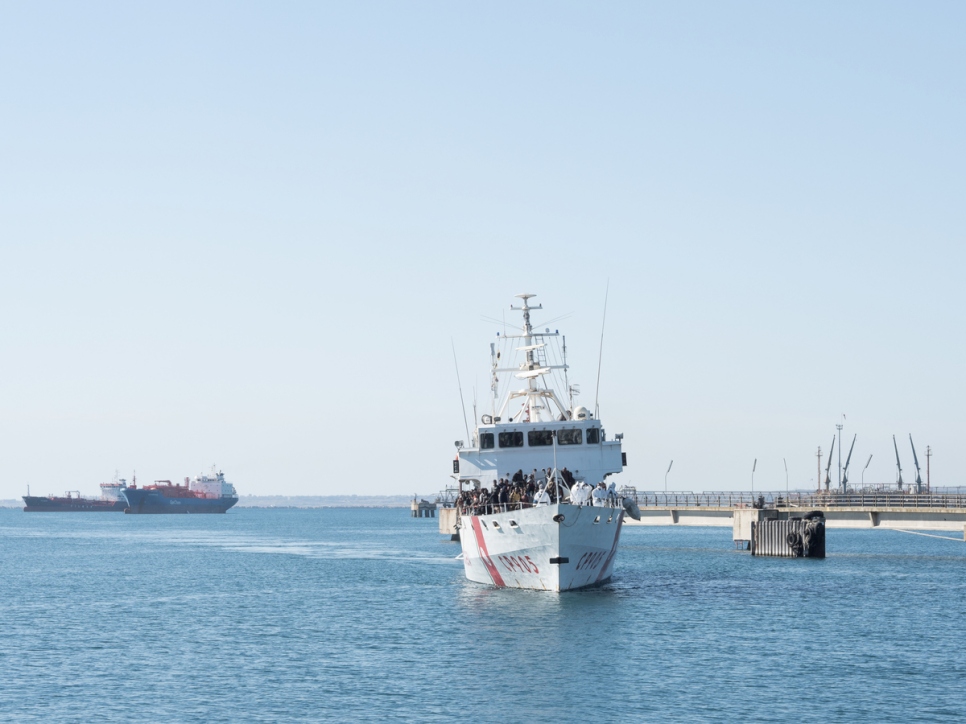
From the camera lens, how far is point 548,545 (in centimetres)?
5247

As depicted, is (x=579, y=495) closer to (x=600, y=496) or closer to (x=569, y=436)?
(x=600, y=496)

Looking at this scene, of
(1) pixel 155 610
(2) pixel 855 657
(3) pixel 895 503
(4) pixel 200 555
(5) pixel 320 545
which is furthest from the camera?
(5) pixel 320 545

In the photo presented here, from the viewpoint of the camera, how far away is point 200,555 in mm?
105750

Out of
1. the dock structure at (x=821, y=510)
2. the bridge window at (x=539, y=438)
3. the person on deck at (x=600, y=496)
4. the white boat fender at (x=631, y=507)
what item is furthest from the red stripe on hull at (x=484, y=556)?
the dock structure at (x=821, y=510)

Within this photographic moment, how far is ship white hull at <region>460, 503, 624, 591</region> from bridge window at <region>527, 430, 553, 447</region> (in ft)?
20.8

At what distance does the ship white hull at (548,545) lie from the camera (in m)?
51.4

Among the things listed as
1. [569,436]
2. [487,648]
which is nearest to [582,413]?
[569,436]

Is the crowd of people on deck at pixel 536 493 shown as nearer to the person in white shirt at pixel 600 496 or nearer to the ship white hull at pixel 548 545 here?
the person in white shirt at pixel 600 496

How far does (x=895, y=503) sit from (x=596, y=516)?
49687 mm

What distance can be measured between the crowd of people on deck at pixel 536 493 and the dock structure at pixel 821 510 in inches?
480

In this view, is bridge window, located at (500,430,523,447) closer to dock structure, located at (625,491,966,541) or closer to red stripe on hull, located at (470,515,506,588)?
red stripe on hull, located at (470,515,506,588)

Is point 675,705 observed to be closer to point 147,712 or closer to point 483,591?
point 147,712

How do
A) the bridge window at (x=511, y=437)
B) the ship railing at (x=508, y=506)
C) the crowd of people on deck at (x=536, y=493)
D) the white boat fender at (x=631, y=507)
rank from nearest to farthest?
1. the crowd of people on deck at (x=536, y=493)
2. the ship railing at (x=508, y=506)
3. the bridge window at (x=511, y=437)
4. the white boat fender at (x=631, y=507)

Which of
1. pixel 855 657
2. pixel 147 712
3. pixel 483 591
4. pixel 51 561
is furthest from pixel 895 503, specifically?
pixel 147 712
